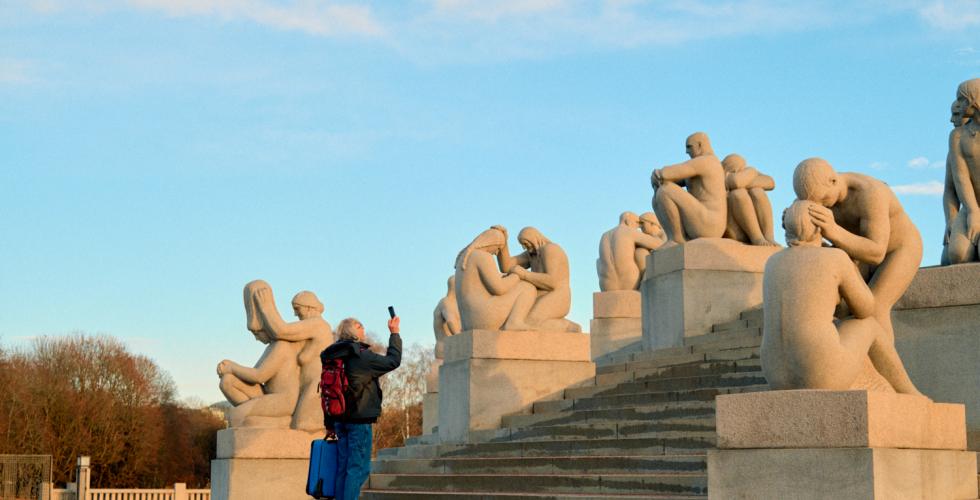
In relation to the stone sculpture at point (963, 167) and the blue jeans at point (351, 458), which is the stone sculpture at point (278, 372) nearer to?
the blue jeans at point (351, 458)

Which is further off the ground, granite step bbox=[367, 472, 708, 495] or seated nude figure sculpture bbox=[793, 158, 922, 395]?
seated nude figure sculpture bbox=[793, 158, 922, 395]

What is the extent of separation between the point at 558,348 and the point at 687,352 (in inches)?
60.1

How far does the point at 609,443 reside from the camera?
11.4m

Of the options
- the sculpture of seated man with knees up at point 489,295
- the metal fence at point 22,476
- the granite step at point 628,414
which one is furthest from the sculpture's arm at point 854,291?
the metal fence at point 22,476

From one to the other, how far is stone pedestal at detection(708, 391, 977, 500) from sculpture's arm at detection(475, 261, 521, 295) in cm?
775

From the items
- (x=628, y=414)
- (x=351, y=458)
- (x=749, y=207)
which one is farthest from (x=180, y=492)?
(x=351, y=458)

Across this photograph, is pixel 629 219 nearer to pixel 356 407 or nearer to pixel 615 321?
pixel 615 321

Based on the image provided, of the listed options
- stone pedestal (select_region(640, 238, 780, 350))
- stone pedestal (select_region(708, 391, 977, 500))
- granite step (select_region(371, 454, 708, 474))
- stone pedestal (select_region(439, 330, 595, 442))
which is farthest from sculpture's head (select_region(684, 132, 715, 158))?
stone pedestal (select_region(708, 391, 977, 500))

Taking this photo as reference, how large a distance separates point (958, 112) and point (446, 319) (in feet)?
35.0

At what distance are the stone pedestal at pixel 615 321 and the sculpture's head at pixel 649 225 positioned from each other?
9.33ft

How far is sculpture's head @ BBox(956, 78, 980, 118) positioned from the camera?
38.2 feet

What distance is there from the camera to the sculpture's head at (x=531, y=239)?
1565 cm

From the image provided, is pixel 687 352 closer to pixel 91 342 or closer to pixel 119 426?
pixel 119 426

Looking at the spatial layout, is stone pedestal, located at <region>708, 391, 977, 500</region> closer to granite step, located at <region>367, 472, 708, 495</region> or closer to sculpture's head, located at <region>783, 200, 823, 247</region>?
sculpture's head, located at <region>783, 200, 823, 247</region>
